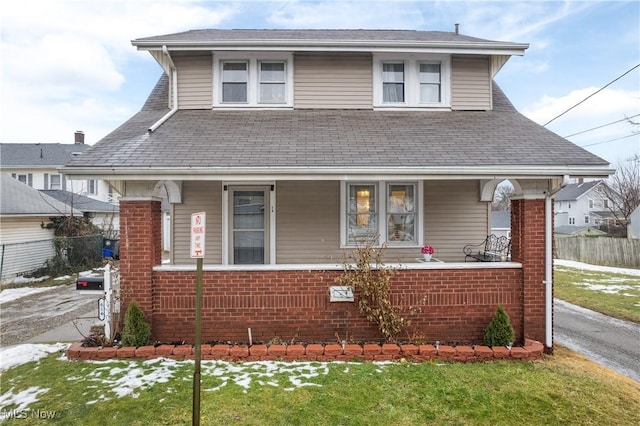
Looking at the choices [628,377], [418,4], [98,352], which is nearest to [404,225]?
[628,377]

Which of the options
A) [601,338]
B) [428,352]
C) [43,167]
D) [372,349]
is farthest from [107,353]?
[43,167]

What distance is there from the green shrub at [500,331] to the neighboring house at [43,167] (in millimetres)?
26635

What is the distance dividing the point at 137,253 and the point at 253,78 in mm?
4585

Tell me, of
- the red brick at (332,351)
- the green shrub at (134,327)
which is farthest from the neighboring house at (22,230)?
the red brick at (332,351)

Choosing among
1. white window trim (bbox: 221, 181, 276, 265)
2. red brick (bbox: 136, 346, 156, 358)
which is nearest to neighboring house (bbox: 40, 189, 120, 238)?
white window trim (bbox: 221, 181, 276, 265)

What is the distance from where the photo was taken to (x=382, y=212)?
766 centimetres

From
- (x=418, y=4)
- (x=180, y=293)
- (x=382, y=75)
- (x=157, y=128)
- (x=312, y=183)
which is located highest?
(x=418, y=4)

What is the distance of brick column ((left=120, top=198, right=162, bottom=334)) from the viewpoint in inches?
214

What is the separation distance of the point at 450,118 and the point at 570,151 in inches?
96.3

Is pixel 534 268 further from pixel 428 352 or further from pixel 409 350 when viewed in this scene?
pixel 409 350

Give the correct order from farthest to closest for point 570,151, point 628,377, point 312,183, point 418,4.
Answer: point 418,4, point 312,183, point 570,151, point 628,377

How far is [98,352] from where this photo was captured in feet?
16.8

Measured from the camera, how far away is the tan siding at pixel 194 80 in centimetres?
792

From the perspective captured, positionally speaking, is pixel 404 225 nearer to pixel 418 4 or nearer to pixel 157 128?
pixel 157 128
